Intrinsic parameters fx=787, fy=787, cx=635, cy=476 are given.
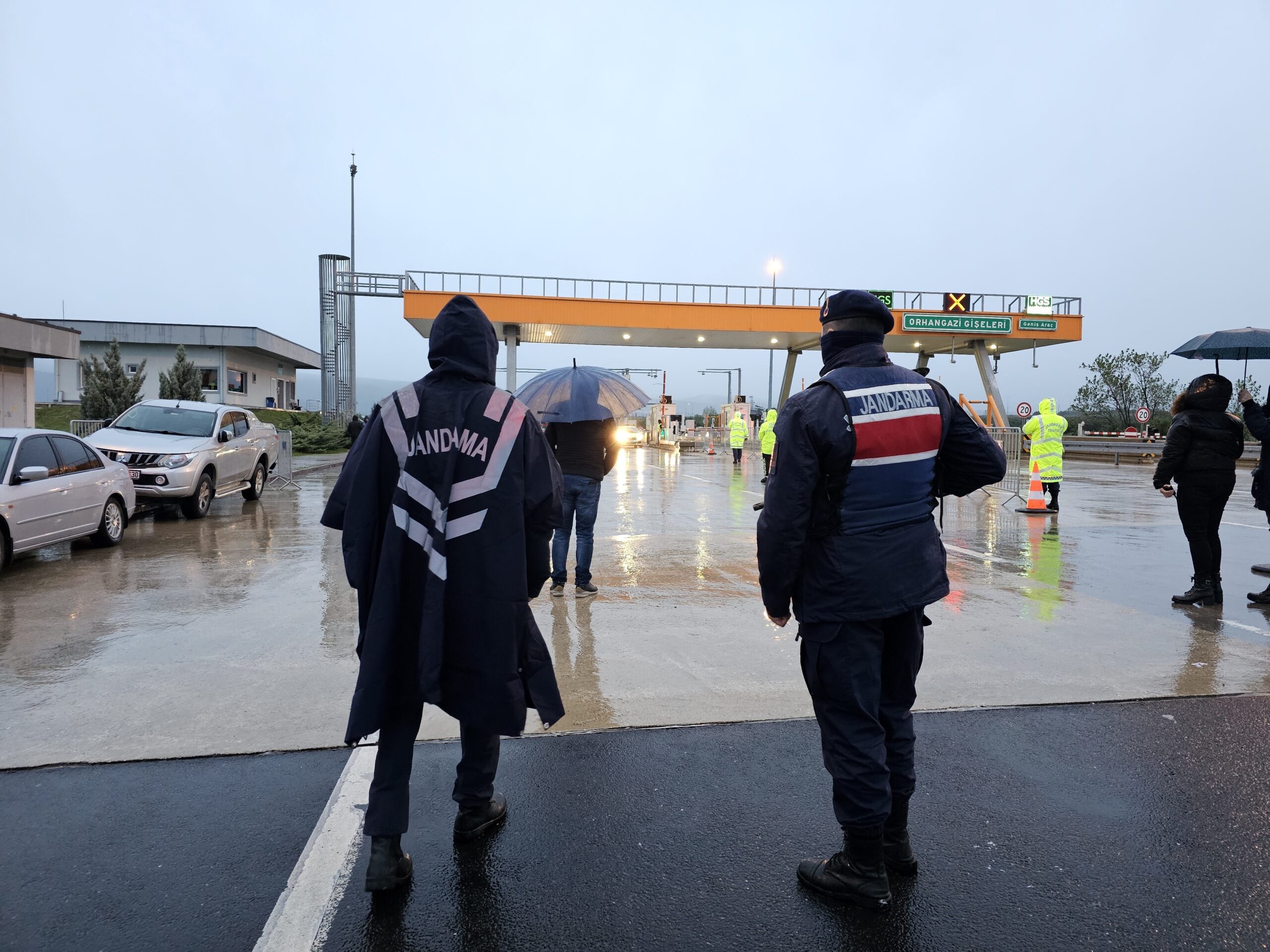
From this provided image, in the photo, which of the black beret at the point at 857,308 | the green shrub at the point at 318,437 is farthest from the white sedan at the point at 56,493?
the green shrub at the point at 318,437

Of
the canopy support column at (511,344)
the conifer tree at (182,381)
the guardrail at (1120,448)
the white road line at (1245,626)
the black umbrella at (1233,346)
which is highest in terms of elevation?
the canopy support column at (511,344)

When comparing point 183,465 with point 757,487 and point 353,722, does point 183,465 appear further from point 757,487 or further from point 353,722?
point 757,487

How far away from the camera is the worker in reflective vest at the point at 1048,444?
43.2 feet

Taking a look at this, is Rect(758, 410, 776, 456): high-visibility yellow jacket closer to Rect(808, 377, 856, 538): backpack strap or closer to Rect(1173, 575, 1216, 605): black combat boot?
Rect(1173, 575, 1216, 605): black combat boot

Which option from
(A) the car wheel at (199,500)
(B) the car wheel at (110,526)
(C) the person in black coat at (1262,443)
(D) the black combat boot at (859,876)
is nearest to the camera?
(D) the black combat boot at (859,876)

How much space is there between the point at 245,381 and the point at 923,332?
3620 centimetres

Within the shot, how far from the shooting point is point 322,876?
2.71 meters

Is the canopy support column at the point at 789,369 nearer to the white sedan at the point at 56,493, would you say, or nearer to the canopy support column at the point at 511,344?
the canopy support column at the point at 511,344

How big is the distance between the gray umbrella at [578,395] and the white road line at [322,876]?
135 inches

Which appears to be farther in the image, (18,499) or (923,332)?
(923,332)

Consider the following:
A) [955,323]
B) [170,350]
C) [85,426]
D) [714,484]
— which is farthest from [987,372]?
[170,350]

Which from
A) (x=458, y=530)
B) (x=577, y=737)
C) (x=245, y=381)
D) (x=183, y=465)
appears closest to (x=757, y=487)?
(x=183, y=465)

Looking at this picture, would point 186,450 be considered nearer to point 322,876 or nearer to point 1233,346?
point 322,876

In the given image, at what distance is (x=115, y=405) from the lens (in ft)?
82.6
